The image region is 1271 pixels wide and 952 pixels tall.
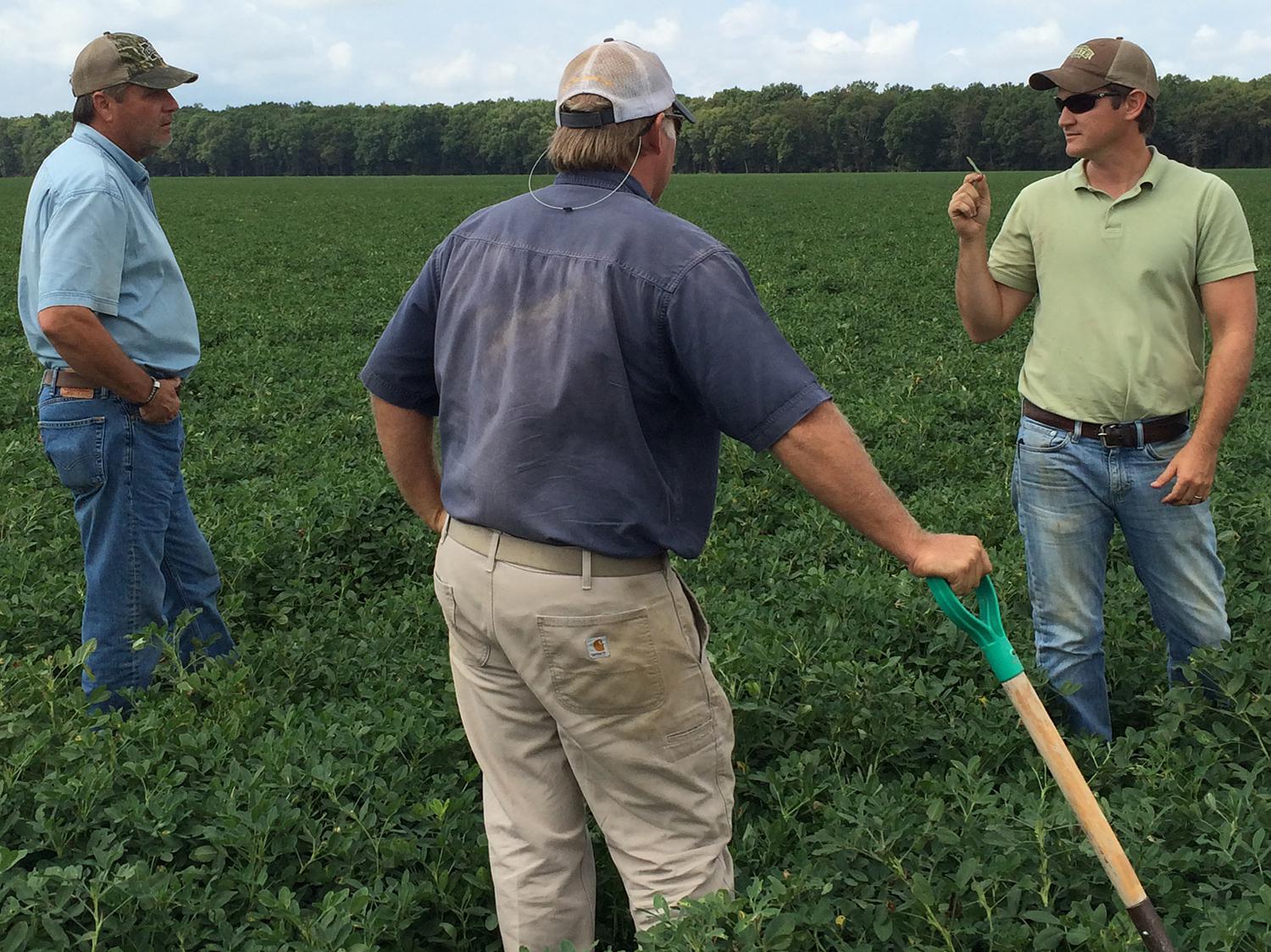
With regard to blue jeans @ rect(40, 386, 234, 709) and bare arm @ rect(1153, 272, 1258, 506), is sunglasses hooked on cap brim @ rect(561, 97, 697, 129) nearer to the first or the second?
bare arm @ rect(1153, 272, 1258, 506)

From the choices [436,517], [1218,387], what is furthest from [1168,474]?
[436,517]

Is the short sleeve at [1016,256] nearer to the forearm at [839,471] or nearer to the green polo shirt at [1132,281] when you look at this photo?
the green polo shirt at [1132,281]

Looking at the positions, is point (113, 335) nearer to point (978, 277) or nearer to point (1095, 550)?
point (978, 277)

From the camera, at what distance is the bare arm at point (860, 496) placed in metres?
2.27

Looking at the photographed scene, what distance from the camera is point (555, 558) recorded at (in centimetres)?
243

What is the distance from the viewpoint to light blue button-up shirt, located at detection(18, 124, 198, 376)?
144 inches

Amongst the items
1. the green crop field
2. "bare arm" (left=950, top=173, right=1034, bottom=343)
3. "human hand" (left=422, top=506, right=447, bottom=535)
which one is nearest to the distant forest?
the green crop field

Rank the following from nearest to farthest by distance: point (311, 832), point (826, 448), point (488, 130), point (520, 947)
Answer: point (826, 448) → point (520, 947) → point (311, 832) → point (488, 130)

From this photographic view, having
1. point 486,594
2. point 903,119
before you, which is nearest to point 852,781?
point 486,594

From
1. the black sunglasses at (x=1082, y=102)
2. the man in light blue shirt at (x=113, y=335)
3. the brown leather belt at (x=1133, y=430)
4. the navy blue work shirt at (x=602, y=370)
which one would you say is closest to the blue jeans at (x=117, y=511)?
the man in light blue shirt at (x=113, y=335)

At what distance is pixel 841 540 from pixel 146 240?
12.5 feet

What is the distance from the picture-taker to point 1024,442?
372cm

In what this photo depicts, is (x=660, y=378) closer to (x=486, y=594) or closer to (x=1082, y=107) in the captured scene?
(x=486, y=594)

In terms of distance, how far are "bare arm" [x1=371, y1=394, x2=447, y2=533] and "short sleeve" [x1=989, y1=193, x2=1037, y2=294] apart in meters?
2.04
